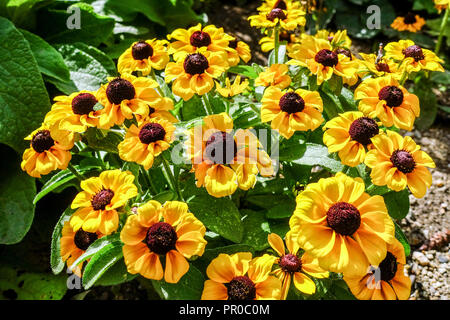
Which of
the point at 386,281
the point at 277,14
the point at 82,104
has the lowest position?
the point at 386,281

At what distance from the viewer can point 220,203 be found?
1.19 metres

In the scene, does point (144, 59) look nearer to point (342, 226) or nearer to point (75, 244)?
point (75, 244)

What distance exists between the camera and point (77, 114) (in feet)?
3.53

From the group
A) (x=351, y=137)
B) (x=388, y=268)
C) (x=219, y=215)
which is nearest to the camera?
(x=388, y=268)

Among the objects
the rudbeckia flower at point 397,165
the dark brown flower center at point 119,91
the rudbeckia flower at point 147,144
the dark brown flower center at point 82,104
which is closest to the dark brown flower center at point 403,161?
the rudbeckia flower at point 397,165

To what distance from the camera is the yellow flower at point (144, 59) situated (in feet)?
4.03

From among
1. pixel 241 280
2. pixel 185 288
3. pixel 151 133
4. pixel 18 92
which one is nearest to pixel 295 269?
pixel 241 280

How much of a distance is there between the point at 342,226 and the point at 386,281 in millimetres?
232

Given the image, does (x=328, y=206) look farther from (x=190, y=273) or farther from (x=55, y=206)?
(x=55, y=206)

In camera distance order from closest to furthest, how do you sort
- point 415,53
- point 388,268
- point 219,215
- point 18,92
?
point 388,268 → point 219,215 → point 415,53 → point 18,92

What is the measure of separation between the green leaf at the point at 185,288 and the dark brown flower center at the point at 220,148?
0.30 m

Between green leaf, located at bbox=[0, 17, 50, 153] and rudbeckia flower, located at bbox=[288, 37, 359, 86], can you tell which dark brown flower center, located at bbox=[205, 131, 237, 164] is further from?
green leaf, located at bbox=[0, 17, 50, 153]
